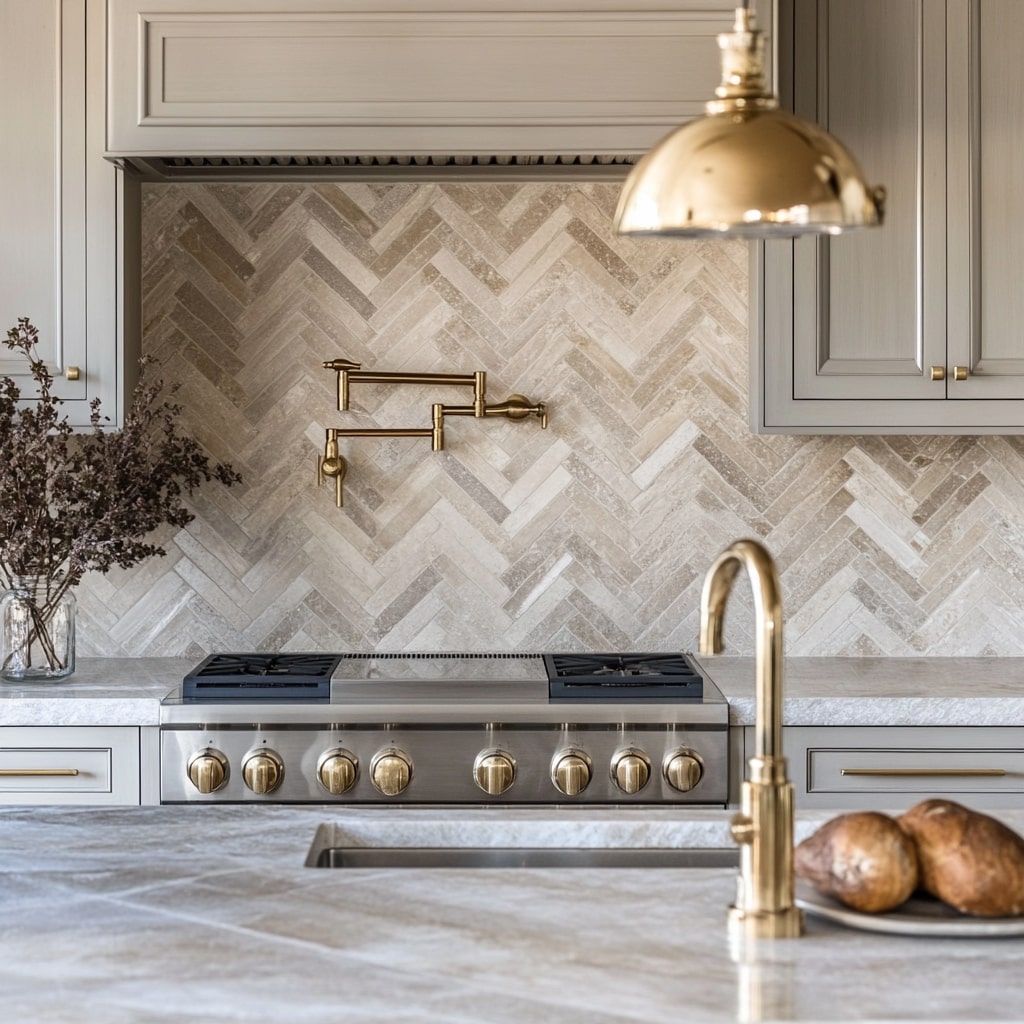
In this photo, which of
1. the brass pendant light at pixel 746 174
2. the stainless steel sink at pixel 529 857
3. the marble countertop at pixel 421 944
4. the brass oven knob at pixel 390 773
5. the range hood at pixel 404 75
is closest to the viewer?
the marble countertop at pixel 421 944

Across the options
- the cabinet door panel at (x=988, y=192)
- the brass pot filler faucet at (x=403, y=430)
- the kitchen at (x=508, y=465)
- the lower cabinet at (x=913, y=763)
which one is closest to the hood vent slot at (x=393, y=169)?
the kitchen at (x=508, y=465)

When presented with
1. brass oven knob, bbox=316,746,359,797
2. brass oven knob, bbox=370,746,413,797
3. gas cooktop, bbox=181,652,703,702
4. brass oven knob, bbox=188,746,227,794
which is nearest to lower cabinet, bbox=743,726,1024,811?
gas cooktop, bbox=181,652,703,702

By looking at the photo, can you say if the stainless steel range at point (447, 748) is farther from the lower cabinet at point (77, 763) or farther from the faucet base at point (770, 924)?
the faucet base at point (770, 924)

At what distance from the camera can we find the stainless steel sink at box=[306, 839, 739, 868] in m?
1.53

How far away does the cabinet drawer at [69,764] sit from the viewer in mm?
2592

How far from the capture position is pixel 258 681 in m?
2.68

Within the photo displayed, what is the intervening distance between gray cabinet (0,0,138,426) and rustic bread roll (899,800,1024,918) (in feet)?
6.79

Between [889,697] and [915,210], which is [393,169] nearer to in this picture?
[915,210]

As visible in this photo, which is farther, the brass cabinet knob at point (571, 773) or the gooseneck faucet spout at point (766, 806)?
the brass cabinet knob at point (571, 773)

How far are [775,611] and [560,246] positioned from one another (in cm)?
212

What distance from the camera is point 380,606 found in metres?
3.20

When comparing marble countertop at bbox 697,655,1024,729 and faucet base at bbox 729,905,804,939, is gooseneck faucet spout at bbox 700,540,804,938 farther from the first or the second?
marble countertop at bbox 697,655,1024,729

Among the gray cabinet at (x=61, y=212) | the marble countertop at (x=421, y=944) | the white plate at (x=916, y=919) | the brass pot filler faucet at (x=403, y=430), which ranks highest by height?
the gray cabinet at (x=61, y=212)

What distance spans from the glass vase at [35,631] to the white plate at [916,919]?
1.99m
